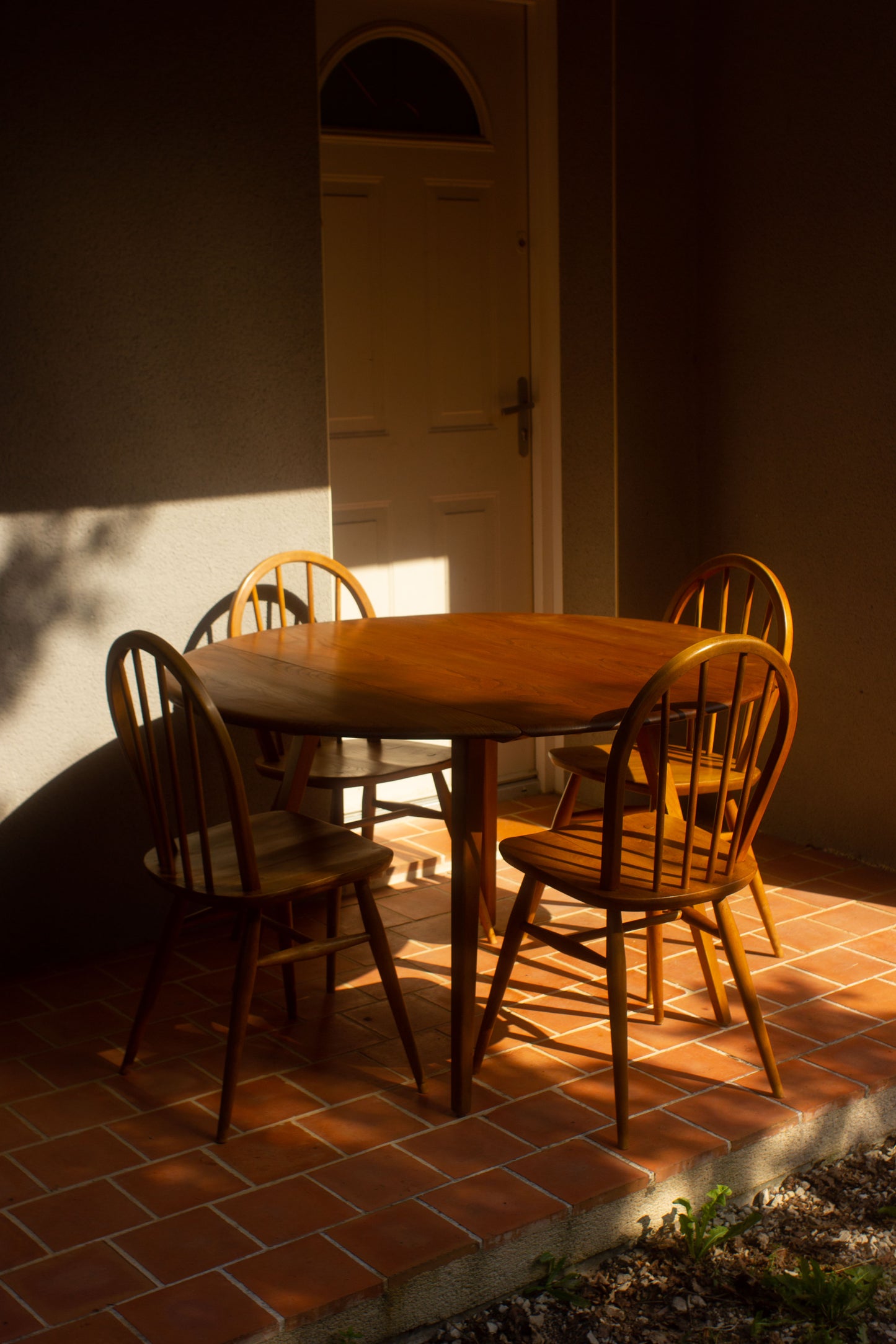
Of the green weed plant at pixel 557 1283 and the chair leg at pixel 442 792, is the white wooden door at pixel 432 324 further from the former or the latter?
the green weed plant at pixel 557 1283

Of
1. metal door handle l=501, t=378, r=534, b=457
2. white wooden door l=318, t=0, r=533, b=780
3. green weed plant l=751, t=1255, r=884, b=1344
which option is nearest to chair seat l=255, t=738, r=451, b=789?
white wooden door l=318, t=0, r=533, b=780

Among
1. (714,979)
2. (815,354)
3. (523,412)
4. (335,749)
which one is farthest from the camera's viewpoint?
(523,412)

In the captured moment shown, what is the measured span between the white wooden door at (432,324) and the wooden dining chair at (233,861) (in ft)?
4.94

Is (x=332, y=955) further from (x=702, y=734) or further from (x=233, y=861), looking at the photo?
(x=702, y=734)

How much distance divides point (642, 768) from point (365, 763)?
69 cm

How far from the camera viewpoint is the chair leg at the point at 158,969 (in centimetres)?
272

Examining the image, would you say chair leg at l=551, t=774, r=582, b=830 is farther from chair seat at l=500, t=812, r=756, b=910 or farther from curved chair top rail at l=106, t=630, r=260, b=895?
curved chair top rail at l=106, t=630, r=260, b=895

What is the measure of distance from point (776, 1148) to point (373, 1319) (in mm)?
871

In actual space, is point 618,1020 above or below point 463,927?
below

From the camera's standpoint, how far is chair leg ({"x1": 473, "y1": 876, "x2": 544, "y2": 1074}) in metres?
2.69

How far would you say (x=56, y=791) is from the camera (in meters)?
3.34

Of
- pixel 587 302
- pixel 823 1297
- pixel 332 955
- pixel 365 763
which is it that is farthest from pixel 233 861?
pixel 587 302

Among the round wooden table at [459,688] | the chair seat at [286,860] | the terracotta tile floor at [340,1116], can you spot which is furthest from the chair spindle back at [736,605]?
the chair seat at [286,860]

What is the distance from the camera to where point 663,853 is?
8.72ft
